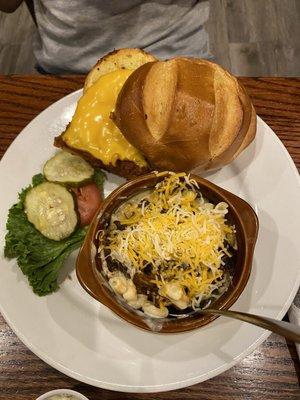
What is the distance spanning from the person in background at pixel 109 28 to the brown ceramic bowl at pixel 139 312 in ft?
2.51

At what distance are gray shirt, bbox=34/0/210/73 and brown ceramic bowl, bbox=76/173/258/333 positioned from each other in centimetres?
76

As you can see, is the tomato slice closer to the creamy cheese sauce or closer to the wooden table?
the creamy cheese sauce

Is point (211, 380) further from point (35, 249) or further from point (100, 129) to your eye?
point (100, 129)

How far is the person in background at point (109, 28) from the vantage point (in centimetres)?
168

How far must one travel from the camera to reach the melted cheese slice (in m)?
1.36

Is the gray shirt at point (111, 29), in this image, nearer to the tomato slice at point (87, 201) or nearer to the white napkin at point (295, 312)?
the tomato slice at point (87, 201)

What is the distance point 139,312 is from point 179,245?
187 millimetres

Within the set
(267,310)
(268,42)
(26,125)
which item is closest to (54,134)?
(26,125)

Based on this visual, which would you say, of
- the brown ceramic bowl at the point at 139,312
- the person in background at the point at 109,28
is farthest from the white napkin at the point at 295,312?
the person in background at the point at 109,28

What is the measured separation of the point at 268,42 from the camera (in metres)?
2.68

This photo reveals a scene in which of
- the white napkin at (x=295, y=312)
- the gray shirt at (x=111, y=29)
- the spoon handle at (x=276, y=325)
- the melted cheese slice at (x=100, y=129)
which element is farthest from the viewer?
the gray shirt at (x=111, y=29)

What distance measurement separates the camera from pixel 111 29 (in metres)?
1.75

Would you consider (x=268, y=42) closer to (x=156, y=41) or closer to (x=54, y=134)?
(x=156, y=41)

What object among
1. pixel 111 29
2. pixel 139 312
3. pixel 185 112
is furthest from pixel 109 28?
pixel 139 312
